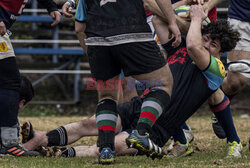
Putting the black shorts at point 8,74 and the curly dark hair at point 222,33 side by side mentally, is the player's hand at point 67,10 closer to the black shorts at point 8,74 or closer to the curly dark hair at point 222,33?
the black shorts at point 8,74

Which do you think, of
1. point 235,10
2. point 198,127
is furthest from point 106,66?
point 198,127

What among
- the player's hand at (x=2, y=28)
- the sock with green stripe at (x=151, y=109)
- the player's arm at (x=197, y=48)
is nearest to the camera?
the sock with green stripe at (x=151, y=109)

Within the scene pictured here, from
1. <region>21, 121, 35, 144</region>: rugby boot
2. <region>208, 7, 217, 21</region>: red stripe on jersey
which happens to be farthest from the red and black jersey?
<region>208, 7, 217, 21</region>: red stripe on jersey

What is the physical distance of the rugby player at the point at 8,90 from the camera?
3.91m

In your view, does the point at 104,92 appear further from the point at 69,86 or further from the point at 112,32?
the point at 69,86

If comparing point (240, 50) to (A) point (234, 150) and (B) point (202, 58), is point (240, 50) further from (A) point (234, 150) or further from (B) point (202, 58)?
(B) point (202, 58)

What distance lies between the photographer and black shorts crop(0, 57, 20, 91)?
390 cm

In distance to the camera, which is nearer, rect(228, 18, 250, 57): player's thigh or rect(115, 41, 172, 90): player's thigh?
rect(115, 41, 172, 90): player's thigh

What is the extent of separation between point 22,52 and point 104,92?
6.62m

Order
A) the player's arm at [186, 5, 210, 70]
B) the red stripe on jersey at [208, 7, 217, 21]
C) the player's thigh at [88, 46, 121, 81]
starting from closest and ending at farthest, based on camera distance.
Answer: the player's thigh at [88, 46, 121, 81] < the player's arm at [186, 5, 210, 70] < the red stripe on jersey at [208, 7, 217, 21]

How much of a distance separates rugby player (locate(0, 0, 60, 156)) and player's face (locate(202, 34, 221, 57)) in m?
1.51

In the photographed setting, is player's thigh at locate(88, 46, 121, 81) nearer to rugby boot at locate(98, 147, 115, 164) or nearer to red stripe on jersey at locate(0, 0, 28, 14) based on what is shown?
rugby boot at locate(98, 147, 115, 164)

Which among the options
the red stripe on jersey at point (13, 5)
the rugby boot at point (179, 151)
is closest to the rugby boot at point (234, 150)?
the rugby boot at point (179, 151)

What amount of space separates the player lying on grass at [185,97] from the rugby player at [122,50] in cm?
44
